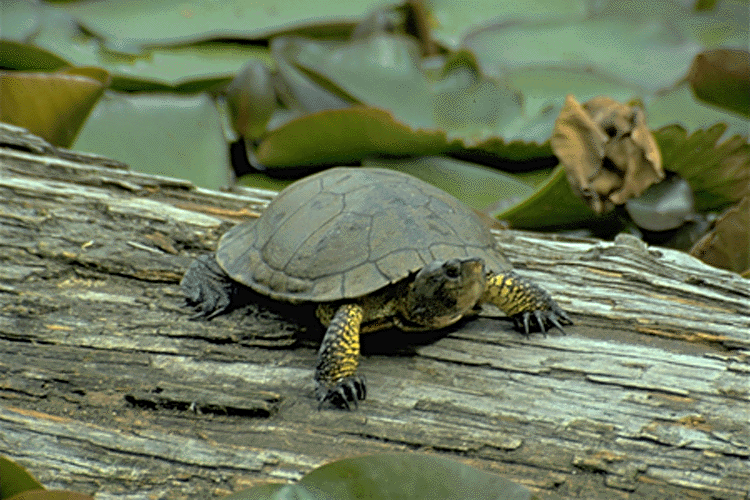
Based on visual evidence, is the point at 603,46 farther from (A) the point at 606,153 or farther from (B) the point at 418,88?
(A) the point at 606,153

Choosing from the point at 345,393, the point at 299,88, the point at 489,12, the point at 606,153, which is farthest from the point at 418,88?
the point at 345,393

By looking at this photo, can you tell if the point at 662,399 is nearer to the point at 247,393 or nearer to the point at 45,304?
the point at 247,393

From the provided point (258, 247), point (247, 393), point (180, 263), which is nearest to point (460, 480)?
point (247, 393)

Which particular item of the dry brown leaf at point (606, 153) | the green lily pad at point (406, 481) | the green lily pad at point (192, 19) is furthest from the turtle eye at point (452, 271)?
the green lily pad at point (192, 19)

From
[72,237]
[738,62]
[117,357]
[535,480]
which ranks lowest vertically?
[535,480]

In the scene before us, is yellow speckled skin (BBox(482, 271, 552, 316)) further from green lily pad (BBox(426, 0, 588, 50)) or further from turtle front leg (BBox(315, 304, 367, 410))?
green lily pad (BBox(426, 0, 588, 50))

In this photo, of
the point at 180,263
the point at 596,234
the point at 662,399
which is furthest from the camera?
the point at 596,234

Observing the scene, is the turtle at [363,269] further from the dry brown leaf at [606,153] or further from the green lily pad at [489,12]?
the green lily pad at [489,12]
